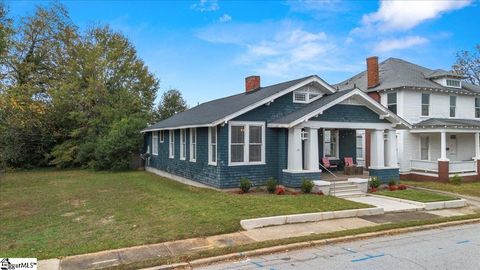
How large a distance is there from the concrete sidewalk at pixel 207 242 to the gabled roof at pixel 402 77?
13.1 meters

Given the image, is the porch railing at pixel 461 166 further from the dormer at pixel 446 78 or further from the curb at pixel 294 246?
the curb at pixel 294 246

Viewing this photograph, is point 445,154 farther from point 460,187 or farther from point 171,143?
point 171,143

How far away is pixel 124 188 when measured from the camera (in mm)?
15883

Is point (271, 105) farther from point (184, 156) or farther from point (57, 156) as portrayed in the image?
point (57, 156)

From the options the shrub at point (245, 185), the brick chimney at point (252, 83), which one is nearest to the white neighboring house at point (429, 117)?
the brick chimney at point (252, 83)

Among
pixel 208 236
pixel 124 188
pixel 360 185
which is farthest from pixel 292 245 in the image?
pixel 124 188

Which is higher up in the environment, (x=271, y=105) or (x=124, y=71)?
(x=124, y=71)

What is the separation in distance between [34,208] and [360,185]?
1181cm

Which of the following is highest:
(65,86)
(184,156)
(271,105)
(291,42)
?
(291,42)

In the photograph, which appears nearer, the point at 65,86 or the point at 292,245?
the point at 292,245

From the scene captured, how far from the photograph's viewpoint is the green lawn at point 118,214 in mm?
7586

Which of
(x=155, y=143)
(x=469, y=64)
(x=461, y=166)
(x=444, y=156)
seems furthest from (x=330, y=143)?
(x=469, y=64)

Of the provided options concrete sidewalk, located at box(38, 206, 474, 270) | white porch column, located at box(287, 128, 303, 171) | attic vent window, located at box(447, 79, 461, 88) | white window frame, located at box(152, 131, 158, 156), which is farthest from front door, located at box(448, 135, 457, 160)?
white window frame, located at box(152, 131, 158, 156)

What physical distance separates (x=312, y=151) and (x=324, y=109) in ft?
5.68
